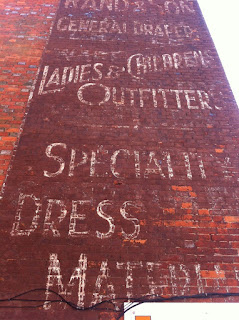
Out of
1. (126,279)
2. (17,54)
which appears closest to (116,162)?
(126,279)

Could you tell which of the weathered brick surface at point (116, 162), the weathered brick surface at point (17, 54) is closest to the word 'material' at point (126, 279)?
the weathered brick surface at point (116, 162)

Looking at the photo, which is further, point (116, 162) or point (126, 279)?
point (116, 162)

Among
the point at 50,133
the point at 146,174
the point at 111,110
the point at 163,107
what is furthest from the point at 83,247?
the point at 163,107

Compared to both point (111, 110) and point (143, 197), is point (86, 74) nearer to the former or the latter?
point (111, 110)

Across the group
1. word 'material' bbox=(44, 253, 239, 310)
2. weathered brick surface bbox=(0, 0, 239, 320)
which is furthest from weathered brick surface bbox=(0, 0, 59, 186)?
word 'material' bbox=(44, 253, 239, 310)

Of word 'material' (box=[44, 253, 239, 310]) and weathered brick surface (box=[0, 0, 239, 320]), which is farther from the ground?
→ weathered brick surface (box=[0, 0, 239, 320])

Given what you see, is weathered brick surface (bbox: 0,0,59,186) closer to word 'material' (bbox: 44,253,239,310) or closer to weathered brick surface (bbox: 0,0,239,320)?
weathered brick surface (bbox: 0,0,239,320)

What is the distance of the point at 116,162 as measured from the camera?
373 cm

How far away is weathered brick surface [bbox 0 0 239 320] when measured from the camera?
3025mm

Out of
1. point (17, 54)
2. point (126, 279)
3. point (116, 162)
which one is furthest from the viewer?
point (17, 54)

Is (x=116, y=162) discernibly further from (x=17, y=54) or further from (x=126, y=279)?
(x=17, y=54)

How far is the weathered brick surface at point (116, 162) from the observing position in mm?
3025

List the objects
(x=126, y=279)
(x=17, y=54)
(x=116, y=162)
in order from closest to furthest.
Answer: (x=126, y=279)
(x=116, y=162)
(x=17, y=54)

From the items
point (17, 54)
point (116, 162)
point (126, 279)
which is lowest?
point (126, 279)
